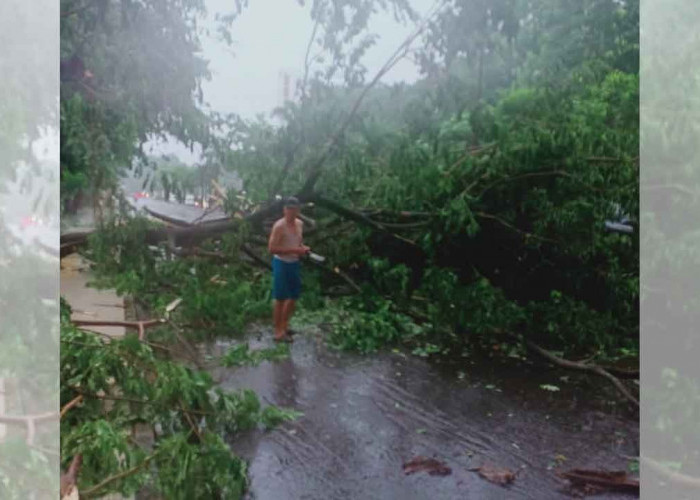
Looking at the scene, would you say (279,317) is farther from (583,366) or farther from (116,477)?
(583,366)

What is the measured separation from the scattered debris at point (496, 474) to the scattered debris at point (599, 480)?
0.42ft

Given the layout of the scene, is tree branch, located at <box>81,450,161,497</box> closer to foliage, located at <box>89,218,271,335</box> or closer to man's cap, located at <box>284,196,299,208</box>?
foliage, located at <box>89,218,271,335</box>

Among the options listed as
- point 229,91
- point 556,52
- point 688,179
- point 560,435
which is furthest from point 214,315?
point 688,179

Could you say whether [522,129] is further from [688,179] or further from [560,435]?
[560,435]

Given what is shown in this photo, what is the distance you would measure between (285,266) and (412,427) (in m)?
0.53

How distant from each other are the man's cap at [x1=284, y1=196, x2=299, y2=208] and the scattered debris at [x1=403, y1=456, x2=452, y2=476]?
2.37ft

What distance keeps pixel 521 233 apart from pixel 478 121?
33 cm

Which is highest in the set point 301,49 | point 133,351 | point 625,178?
point 301,49

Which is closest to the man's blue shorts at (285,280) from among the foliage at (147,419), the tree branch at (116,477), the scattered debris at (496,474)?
the foliage at (147,419)

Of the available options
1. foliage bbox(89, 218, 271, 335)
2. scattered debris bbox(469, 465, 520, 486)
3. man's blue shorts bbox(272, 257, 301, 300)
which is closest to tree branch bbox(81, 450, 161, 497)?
foliage bbox(89, 218, 271, 335)

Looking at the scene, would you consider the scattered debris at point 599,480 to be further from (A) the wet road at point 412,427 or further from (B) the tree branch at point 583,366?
(B) the tree branch at point 583,366

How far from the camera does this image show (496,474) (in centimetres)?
214

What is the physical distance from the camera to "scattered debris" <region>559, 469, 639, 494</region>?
7.02 feet

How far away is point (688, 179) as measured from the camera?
2428 mm
